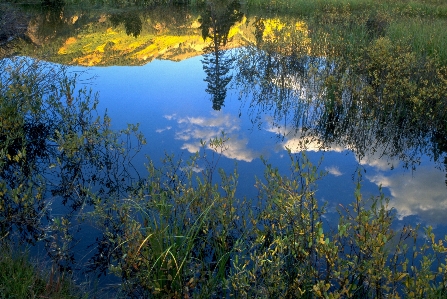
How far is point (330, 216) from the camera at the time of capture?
630 cm

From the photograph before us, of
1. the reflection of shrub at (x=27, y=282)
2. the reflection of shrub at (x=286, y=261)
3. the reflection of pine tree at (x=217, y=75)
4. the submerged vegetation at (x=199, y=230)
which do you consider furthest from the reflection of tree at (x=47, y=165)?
the reflection of pine tree at (x=217, y=75)

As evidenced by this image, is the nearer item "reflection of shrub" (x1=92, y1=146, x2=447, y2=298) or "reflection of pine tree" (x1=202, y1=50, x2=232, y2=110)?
"reflection of shrub" (x1=92, y1=146, x2=447, y2=298)

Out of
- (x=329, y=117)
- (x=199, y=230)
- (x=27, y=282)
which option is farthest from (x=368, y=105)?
(x=27, y=282)

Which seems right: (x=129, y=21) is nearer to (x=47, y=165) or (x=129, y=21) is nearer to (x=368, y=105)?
(x=368, y=105)

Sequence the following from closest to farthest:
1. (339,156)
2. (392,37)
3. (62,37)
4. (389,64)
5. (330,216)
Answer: (330,216) → (339,156) → (389,64) → (392,37) → (62,37)

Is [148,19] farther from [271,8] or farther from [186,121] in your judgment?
[186,121]

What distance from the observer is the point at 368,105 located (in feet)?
32.9

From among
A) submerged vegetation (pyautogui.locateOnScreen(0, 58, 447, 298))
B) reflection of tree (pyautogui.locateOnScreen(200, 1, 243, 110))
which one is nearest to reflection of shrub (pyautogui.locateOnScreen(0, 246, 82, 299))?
submerged vegetation (pyautogui.locateOnScreen(0, 58, 447, 298))

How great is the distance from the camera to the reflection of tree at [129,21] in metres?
22.1

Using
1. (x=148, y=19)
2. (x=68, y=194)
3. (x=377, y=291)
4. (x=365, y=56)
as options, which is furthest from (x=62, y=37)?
(x=377, y=291)

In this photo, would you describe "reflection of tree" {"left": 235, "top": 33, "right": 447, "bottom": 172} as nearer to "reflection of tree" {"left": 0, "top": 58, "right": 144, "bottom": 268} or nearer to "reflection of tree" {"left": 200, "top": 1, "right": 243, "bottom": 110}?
"reflection of tree" {"left": 200, "top": 1, "right": 243, "bottom": 110}

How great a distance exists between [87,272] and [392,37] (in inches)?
474

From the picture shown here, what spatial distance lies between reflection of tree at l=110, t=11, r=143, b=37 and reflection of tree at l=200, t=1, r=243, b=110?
3.40 m

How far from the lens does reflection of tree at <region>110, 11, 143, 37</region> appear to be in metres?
22.1
